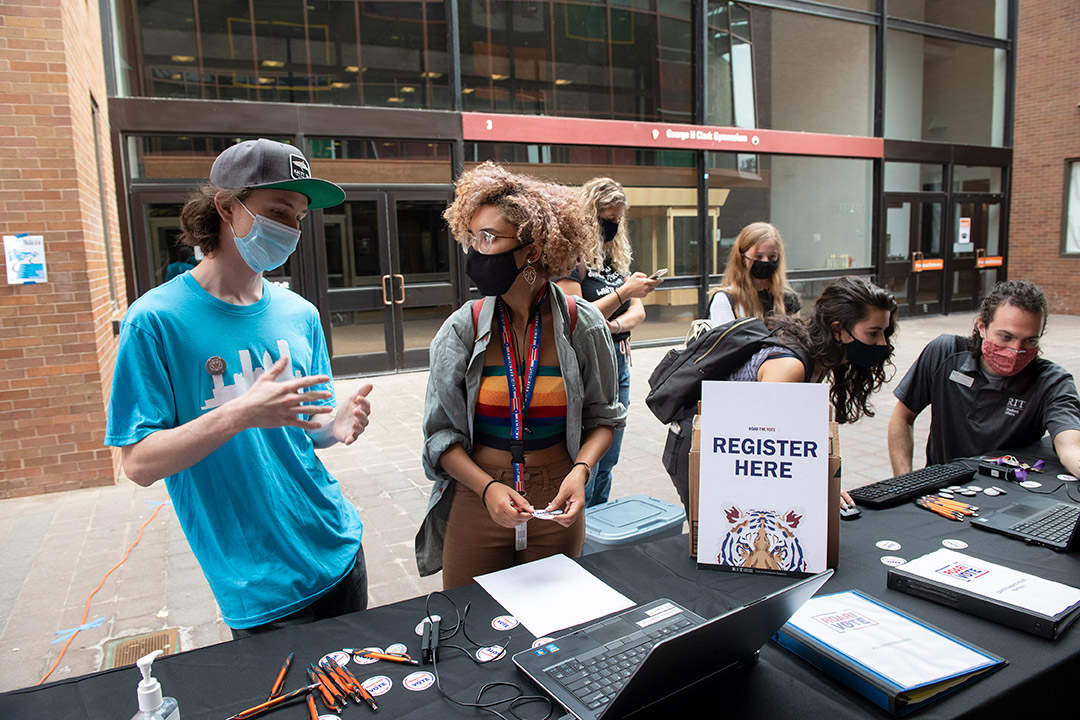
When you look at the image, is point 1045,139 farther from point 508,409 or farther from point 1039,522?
point 508,409

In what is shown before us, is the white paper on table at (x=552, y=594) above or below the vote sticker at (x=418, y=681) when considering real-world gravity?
above

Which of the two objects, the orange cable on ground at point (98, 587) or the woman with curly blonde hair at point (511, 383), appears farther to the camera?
the orange cable on ground at point (98, 587)

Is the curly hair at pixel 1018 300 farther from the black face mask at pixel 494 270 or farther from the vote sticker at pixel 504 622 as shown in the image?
the vote sticker at pixel 504 622

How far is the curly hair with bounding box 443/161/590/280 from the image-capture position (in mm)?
1935

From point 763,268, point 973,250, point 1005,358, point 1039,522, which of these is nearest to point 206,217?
point 1039,522

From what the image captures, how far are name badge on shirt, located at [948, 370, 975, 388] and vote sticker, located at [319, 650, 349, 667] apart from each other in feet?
9.67

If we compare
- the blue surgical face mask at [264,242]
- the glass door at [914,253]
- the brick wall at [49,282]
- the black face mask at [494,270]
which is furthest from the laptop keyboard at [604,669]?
the glass door at [914,253]

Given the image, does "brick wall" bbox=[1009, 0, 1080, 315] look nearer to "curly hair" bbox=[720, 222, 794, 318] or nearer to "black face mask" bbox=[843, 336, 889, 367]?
"curly hair" bbox=[720, 222, 794, 318]

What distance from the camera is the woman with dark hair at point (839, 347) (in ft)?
8.11

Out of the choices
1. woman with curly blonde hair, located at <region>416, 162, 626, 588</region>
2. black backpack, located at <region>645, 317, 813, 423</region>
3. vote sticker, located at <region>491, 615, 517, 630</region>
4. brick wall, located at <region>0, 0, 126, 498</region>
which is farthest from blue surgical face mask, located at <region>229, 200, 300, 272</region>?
brick wall, located at <region>0, 0, 126, 498</region>

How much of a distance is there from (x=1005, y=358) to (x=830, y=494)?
1628mm

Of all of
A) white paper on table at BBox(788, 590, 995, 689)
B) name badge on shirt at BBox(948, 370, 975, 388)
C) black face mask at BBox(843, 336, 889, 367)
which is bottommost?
white paper on table at BBox(788, 590, 995, 689)

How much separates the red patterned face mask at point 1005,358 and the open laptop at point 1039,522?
0.69 m

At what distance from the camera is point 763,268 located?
151 inches
